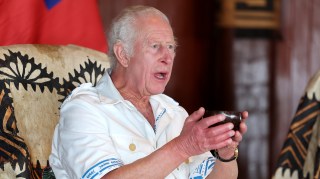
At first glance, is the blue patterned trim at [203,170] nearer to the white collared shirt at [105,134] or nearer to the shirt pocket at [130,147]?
the white collared shirt at [105,134]

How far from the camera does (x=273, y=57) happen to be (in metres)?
4.09

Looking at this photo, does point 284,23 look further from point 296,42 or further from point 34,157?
point 34,157

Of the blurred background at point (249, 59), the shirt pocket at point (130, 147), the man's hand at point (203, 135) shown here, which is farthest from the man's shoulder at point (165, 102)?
the blurred background at point (249, 59)

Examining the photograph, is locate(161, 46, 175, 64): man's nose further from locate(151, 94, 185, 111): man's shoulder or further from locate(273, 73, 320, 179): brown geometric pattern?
locate(273, 73, 320, 179): brown geometric pattern

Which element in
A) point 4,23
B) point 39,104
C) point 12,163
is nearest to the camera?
point 12,163

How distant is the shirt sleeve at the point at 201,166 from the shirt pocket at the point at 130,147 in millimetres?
213

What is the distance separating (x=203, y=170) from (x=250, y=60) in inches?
65.6

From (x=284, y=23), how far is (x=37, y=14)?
158 cm

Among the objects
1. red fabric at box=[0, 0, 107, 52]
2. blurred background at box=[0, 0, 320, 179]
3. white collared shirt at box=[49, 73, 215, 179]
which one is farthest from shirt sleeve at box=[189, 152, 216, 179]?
blurred background at box=[0, 0, 320, 179]

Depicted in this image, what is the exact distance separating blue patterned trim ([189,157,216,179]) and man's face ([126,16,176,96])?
0.29 m

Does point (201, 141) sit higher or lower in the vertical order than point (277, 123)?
higher

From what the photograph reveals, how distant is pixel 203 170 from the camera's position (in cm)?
247

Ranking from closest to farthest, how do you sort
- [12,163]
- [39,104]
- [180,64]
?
[12,163] → [39,104] → [180,64]

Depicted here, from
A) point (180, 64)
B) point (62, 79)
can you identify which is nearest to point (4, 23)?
point (62, 79)
